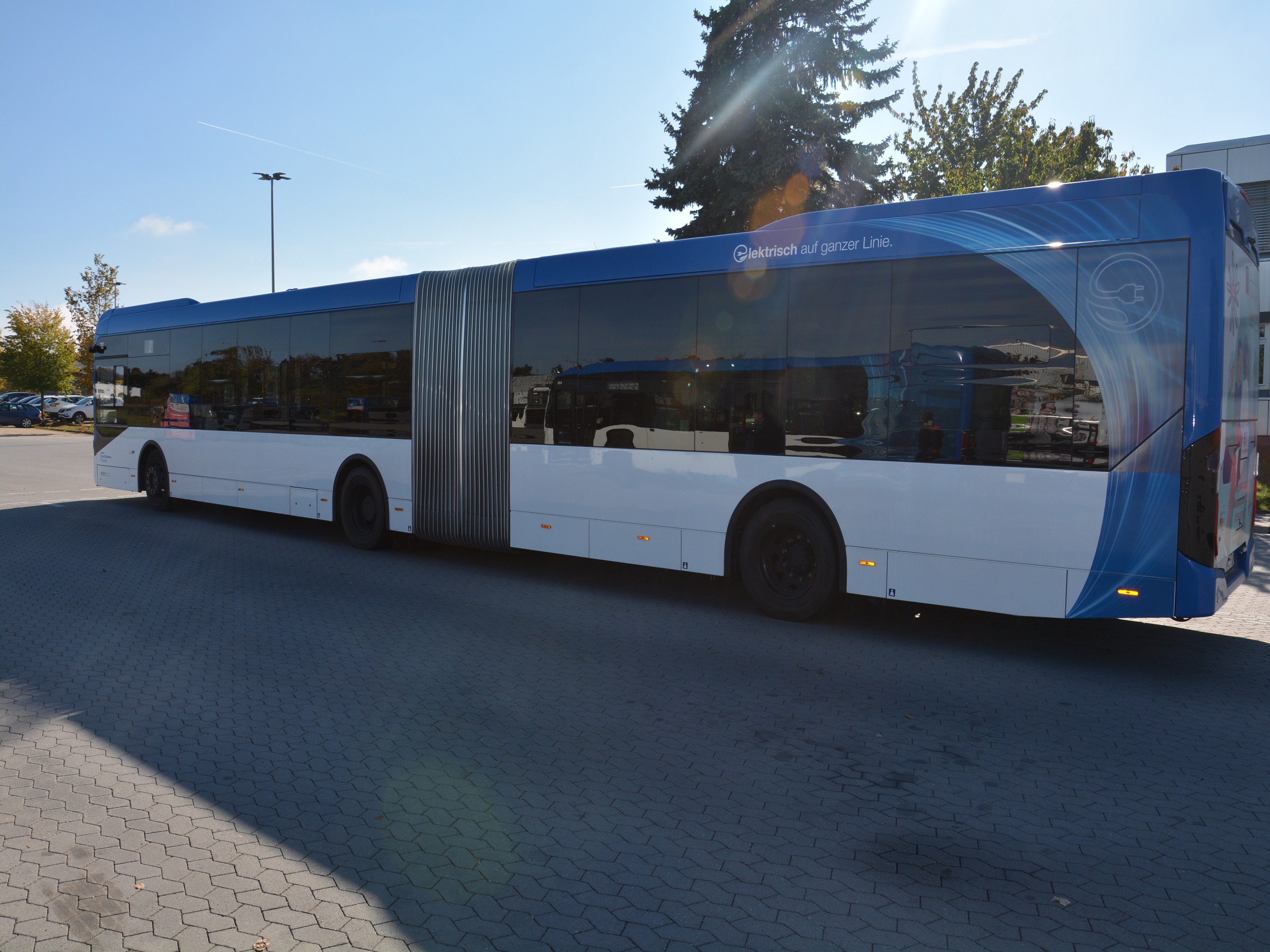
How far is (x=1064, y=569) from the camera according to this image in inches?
268

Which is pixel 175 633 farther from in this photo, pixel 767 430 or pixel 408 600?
pixel 767 430

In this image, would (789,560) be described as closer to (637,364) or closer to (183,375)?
(637,364)

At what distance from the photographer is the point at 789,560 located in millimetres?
8359

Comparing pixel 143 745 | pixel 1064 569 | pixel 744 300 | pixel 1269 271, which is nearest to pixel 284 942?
pixel 143 745

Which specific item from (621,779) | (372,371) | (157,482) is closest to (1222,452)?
(621,779)

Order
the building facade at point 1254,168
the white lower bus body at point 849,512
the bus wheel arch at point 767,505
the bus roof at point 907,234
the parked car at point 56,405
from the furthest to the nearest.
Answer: the parked car at point 56,405, the building facade at point 1254,168, the bus wheel arch at point 767,505, the white lower bus body at point 849,512, the bus roof at point 907,234

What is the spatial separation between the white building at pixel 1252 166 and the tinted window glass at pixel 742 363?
2179cm

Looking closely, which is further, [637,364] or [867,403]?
[637,364]

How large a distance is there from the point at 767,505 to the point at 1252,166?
24.4m

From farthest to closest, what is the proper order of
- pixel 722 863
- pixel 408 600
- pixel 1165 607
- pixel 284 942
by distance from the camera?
pixel 408 600 → pixel 1165 607 → pixel 722 863 → pixel 284 942

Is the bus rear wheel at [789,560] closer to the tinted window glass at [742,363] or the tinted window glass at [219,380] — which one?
the tinted window glass at [742,363]

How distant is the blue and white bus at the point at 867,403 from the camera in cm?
643

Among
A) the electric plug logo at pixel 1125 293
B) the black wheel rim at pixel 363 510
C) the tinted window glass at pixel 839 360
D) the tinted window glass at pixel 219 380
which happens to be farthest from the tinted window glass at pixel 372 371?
the electric plug logo at pixel 1125 293

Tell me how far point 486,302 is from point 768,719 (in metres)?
6.61
